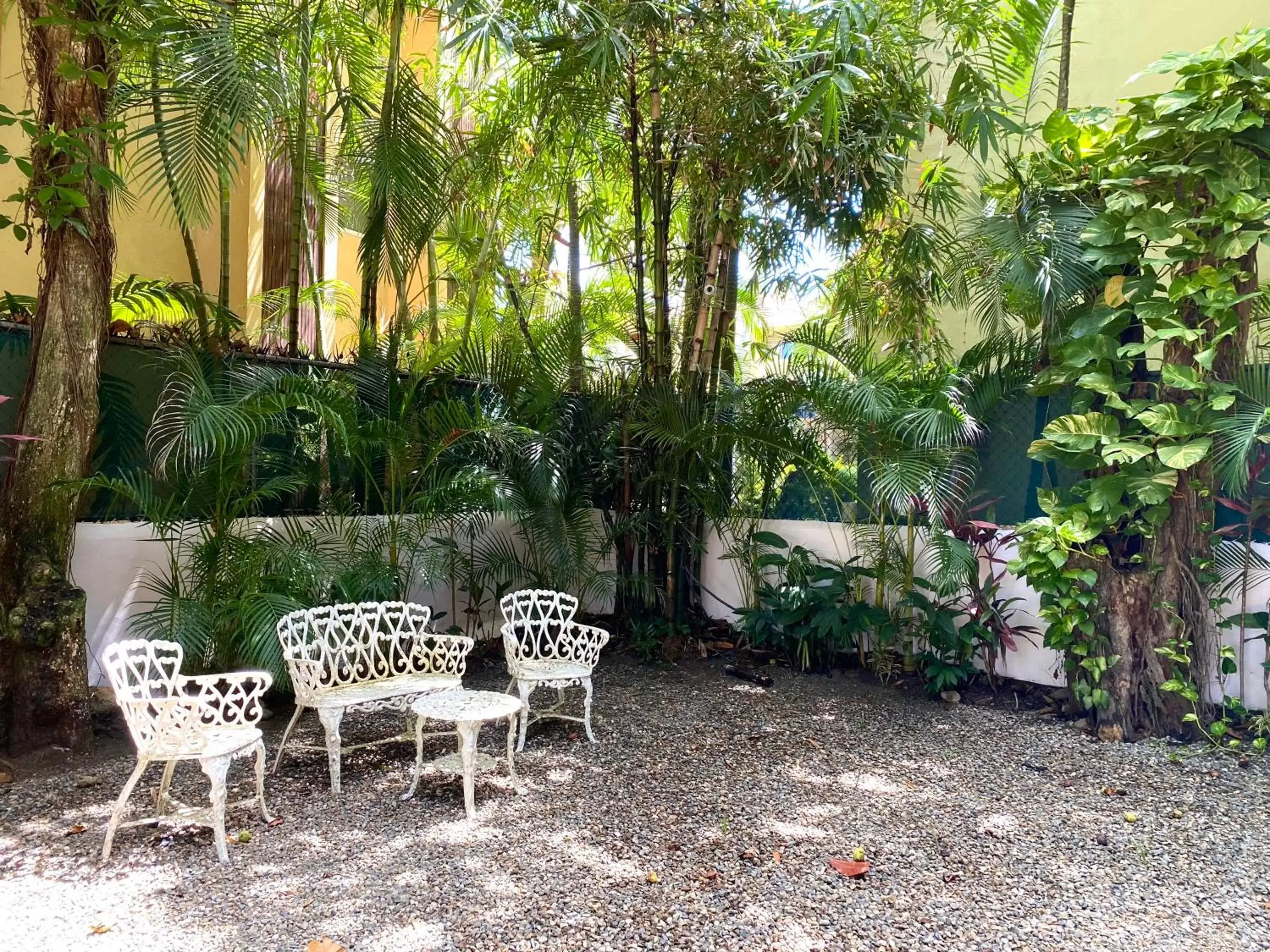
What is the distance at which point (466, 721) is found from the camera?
3084mm

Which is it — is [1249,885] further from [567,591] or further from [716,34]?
[716,34]

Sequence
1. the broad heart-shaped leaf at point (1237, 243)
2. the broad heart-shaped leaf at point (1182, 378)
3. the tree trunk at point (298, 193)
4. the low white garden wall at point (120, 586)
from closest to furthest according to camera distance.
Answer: the broad heart-shaped leaf at point (1237, 243), the broad heart-shaped leaf at point (1182, 378), the low white garden wall at point (120, 586), the tree trunk at point (298, 193)

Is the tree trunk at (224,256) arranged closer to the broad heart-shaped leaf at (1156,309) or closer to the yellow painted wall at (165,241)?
the yellow painted wall at (165,241)

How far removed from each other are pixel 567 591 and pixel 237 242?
4701 mm

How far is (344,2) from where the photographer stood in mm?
4191

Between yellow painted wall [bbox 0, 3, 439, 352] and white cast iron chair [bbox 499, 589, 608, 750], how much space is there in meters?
2.51

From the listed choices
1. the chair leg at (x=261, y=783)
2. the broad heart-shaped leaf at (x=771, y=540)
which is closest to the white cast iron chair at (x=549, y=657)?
the chair leg at (x=261, y=783)

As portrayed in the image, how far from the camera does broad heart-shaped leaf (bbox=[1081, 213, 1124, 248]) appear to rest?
3.82 m

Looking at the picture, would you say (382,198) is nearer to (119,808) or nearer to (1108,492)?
(119,808)

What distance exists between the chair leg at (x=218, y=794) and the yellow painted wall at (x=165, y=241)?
137 inches

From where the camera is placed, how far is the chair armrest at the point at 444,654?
3748mm

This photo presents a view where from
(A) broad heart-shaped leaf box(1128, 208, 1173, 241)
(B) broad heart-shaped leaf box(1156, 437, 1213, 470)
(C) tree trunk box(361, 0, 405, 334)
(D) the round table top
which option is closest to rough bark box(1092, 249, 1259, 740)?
(B) broad heart-shaped leaf box(1156, 437, 1213, 470)

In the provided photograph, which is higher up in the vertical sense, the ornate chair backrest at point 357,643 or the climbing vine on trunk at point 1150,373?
the climbing vine on trunk at point 1150,373

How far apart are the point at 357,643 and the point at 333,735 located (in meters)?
0.54
